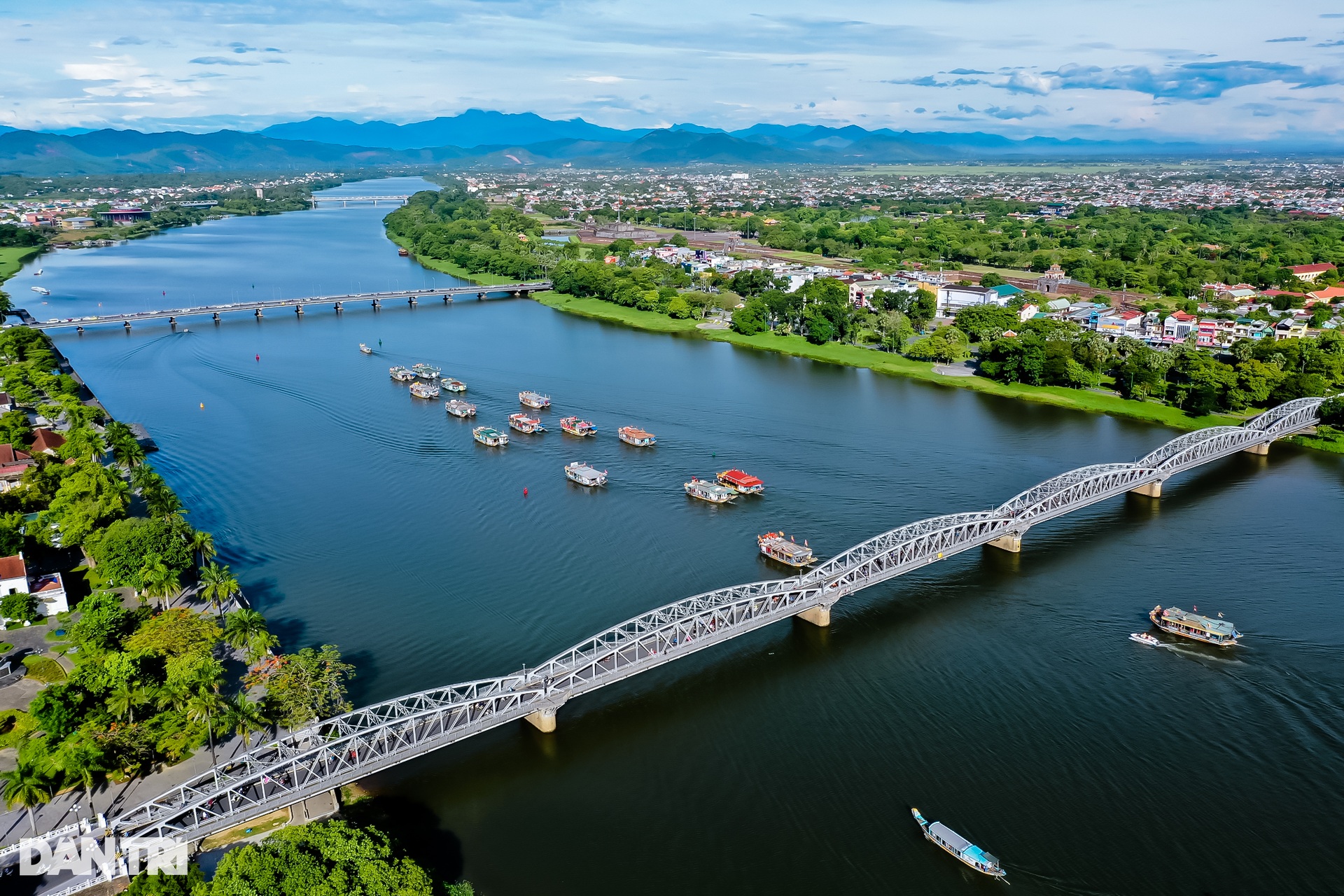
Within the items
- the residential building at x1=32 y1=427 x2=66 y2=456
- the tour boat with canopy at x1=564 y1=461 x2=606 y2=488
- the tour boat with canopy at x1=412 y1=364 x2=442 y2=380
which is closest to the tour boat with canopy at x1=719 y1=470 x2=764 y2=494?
the tour boat with canopy at x1=564 y1=461 x2=606 y2=488

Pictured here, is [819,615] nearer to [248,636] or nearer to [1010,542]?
[1010,542]

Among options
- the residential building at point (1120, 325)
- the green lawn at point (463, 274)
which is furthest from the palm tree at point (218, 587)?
the green lawn at point (463, 274)

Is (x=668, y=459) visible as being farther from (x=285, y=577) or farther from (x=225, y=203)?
(x=225, y=203)

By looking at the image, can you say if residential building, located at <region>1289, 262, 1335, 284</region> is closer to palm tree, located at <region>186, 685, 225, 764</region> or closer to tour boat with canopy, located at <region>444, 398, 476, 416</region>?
tour boat with canopy, located at <region>444, 398, 476, 416</region>

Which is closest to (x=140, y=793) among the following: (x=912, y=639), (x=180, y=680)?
(x=180, y=680)

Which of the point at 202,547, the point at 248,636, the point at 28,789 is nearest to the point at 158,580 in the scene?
the point at 202,547

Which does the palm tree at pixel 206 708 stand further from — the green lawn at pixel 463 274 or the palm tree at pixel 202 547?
the green lawn at pixel 463 274
